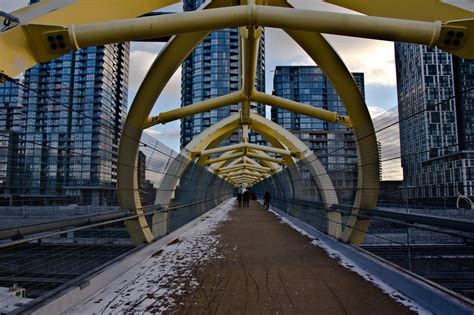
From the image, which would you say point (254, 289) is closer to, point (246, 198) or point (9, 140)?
point (9, 140)

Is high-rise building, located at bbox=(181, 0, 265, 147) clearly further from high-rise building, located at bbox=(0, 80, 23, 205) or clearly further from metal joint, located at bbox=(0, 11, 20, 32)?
high-rise building, located at bbox=(0, 80, 23, 205)

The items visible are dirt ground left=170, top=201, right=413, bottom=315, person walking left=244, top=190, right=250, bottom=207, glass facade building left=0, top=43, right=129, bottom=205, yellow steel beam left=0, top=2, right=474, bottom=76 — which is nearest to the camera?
dirt ground left=170, top=201, right=413, bottom=315

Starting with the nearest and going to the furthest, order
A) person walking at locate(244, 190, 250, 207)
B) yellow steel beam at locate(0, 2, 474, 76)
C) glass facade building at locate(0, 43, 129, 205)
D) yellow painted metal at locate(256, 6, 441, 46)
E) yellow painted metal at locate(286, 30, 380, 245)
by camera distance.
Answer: glass facade building at locate(0, 43, 129, 205) < yellow steel beam at locate(0, 2, 474, 76) < yellow painted metal at locate(256, 6, 441, 46) < yellow painted metal at locate(286, 30, 380, 245) < person walking at locate(244, 190, 250, 207)

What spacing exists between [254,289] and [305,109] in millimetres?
8310

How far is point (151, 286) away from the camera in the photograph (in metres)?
4.16

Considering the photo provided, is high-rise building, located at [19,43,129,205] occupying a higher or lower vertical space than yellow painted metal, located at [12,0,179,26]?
lower

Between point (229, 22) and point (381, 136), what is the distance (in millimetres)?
3219

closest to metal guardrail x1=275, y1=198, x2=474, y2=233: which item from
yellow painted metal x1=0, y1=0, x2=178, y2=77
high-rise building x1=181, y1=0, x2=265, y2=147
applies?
yellow painted metal x1=0, y1=0, x2=178, y2=77

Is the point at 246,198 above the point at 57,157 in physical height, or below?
below

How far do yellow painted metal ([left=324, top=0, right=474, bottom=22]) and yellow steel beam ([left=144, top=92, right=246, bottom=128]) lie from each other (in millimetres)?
5960

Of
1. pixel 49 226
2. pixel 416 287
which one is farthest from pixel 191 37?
pixel 416 287

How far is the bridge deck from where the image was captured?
3408mm

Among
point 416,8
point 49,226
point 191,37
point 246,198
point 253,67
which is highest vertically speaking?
point 253,67

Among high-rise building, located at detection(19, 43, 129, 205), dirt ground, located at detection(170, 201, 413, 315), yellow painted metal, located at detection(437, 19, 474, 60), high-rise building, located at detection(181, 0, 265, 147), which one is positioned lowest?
dirt ground, located at detection(170, 201, 413, 315)
